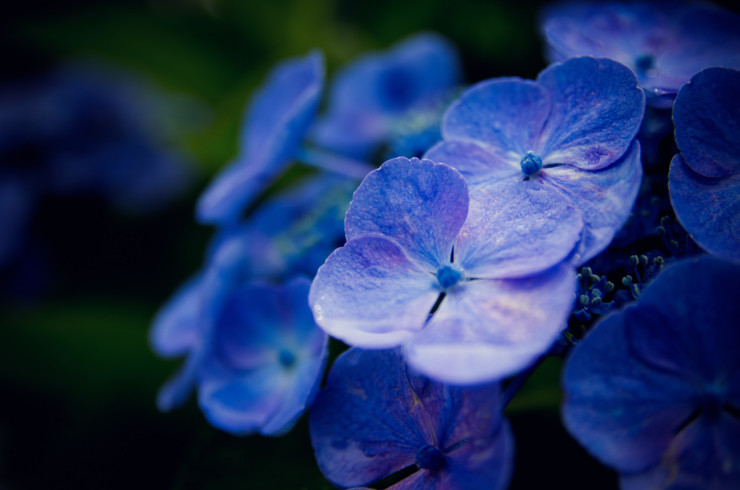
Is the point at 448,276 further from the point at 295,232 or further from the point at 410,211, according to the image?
the point at 295,232

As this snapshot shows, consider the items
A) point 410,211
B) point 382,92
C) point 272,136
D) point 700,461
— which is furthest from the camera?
point 382,92

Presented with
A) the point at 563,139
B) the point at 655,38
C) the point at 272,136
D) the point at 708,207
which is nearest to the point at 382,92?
the point at 272,136

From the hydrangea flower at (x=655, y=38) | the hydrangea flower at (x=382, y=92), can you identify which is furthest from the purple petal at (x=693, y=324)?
the hydrangea flower at (x=382, y=92)

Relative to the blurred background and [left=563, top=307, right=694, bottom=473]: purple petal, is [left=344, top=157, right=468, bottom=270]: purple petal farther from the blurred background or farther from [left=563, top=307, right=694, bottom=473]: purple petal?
the blurred background

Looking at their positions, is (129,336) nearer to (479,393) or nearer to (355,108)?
(355,108)

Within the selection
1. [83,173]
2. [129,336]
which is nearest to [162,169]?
[83,173]

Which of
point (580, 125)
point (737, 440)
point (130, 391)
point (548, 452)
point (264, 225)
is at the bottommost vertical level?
point (130, 391)

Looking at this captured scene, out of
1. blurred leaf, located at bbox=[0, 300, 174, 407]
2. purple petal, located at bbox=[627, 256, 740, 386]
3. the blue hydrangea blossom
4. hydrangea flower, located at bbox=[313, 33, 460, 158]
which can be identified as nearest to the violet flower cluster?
purple petal, located at bbox=[627, 256, 740, 386]
